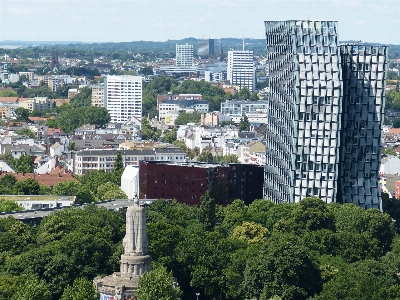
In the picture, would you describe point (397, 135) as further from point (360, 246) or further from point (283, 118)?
point (360, 246)

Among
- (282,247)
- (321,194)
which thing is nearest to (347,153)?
(321,194)

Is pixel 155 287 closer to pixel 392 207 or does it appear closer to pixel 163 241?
pixel 163 241

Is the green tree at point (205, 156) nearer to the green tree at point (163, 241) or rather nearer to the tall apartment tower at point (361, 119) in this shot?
the tall apartment tower at point (361, 119)

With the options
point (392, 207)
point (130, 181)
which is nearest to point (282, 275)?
point (392, 207)

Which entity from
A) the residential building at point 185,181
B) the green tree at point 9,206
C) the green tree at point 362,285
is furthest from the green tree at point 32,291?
the residential building at point 185,181

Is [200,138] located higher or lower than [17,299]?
lower

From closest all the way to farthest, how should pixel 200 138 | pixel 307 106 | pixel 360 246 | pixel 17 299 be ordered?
1. pixel 17 299
2. pixel 360 246
3. pixel 307 106
4. pixel 200 138
